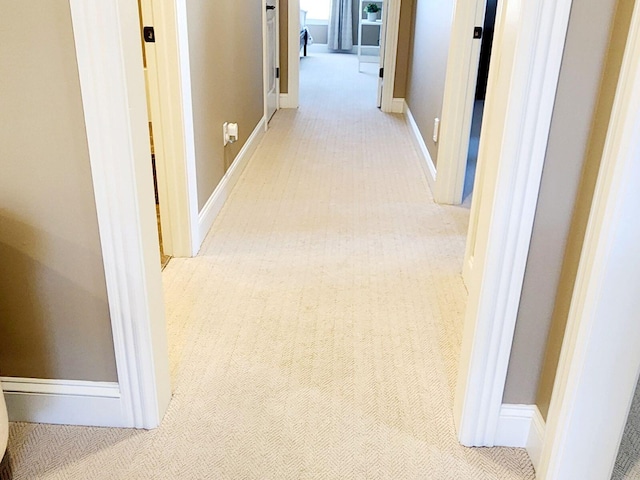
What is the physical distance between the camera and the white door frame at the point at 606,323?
117cm

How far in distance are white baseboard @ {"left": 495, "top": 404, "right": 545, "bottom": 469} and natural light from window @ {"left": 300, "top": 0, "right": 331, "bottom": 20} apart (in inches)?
356

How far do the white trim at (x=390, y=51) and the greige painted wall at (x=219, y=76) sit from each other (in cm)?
144

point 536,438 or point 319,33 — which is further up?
point 319,33

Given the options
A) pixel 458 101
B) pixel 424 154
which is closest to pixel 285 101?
pixel 424 154

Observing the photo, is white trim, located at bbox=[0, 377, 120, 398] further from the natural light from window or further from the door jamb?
the natural light from window

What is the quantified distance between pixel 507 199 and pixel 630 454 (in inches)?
32.8

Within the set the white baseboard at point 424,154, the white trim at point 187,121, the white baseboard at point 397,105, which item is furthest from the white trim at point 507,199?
the white baseboard at point 397,105

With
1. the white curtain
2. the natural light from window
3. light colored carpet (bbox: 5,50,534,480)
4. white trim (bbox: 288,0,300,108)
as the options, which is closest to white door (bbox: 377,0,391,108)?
white trim (bbox: 288,0,300,108)

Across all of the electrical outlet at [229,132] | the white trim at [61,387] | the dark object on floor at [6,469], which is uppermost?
the electrical outlet at [229,132]

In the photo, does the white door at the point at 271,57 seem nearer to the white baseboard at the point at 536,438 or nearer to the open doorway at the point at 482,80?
the open doorway at the point at 482,80

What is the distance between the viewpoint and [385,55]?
17.4 feet

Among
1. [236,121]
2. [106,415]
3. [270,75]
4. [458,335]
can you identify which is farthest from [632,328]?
[270,75]

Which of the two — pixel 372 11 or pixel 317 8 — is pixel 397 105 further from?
pixel 317 8

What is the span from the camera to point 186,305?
7.48 feet
